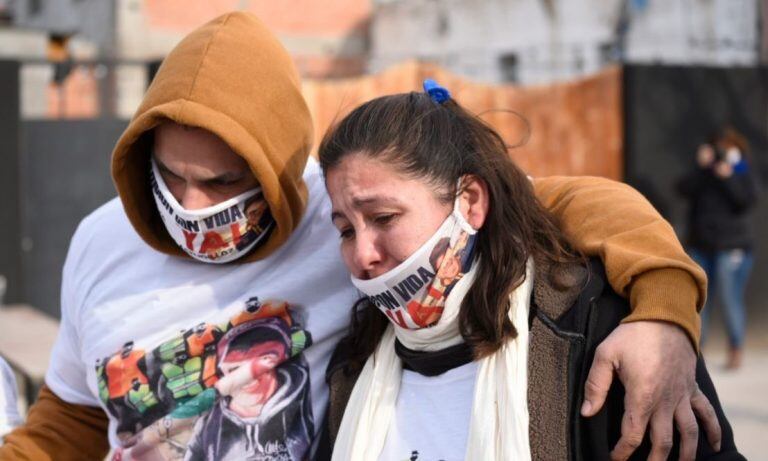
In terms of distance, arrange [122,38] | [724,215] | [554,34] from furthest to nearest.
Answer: [554,34] < [122,38] < [724,215]

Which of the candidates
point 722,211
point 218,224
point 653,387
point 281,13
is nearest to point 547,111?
point 722,211

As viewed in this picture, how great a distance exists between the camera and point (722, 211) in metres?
7.75

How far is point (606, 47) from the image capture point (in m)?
24.1

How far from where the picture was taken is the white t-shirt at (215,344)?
2223 mm

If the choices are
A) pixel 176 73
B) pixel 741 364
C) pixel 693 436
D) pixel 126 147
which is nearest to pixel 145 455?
pixel 126 147

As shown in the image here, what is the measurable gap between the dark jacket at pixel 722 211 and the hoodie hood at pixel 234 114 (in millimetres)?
5945

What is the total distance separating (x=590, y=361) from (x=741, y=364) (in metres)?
7.21

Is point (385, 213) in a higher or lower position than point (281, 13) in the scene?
higher

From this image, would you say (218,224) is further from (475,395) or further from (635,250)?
(635,250)

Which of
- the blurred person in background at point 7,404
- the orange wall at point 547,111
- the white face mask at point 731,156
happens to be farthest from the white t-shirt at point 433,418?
the orange wall at point 547,111

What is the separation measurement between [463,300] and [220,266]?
25.4 inches

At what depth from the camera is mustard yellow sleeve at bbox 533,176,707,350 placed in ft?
5.97

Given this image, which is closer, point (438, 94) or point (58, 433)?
point (438, 94)

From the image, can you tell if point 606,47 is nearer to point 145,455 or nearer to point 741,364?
point 741,364
